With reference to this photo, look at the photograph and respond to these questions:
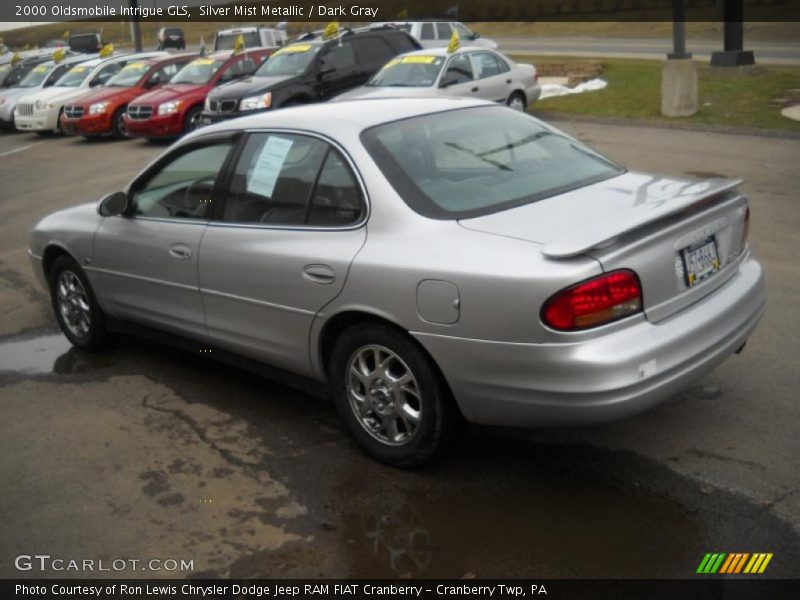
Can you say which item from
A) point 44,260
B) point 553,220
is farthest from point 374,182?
point 44,260

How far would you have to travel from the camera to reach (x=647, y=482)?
4.35 m

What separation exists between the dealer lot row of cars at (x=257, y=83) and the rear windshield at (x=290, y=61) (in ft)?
0.08

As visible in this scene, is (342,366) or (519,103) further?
(519,103)

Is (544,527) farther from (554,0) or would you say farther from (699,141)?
(554,0)

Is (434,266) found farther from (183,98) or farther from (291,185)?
(183,98)

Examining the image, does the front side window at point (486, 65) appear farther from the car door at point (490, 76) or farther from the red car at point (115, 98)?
the red car at point (115, 98)

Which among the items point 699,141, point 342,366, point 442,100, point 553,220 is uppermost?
point 442,100

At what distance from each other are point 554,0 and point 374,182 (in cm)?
5970

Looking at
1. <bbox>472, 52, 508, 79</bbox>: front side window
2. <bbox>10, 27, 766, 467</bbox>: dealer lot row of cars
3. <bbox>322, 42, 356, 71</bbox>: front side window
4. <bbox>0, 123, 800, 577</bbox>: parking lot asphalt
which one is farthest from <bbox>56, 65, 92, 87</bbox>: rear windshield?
<bbox>0, 123, 800, 577</bbox>: parking lot asphalt

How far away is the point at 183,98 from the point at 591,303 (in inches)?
656

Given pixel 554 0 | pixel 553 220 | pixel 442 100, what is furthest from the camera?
pixel 554 0

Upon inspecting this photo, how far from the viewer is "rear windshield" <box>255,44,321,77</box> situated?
18.4 metres

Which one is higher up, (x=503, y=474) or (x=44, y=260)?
(x=44, y=260)

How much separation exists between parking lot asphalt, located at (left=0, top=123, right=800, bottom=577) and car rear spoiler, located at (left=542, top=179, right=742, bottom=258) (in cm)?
112
